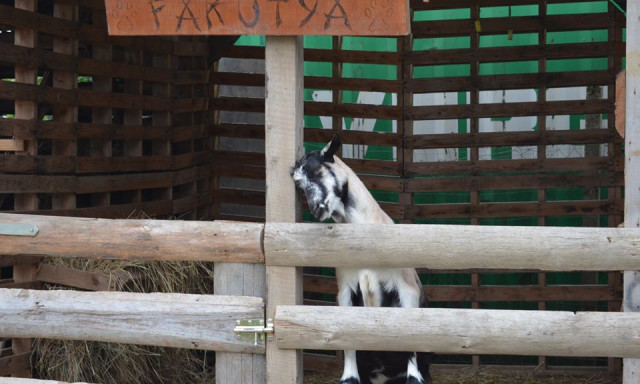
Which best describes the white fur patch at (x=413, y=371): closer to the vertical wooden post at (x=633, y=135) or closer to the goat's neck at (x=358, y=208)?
the goat's neck at (x=358, y=208)

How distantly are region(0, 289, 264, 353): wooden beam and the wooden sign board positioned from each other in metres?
1.42

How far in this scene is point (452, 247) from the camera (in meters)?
4.82

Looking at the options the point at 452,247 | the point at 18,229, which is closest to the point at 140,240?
the point at 18,229

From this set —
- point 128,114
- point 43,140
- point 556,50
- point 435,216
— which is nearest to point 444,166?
point 435,216

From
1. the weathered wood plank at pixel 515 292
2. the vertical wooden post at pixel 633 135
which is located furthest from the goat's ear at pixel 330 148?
the weathered wood plank at pixel 515 292

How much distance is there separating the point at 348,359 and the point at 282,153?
1342mm

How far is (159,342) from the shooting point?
200 inches

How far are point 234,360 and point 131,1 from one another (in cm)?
199

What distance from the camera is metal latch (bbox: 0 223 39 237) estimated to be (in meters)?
5.25

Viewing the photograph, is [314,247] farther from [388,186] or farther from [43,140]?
[388,186]

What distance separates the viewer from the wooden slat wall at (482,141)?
8.49 meters

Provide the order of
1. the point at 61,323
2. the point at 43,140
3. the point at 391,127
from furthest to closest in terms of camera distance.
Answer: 1. the point at 391,127
2. the point at 43,140
3. the point at 61,323

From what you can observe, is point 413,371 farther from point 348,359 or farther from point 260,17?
point 260,17

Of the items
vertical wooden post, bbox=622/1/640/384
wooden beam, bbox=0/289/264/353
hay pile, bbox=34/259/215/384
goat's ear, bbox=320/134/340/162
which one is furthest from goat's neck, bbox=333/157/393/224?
hay pile, bbox=34/259/215/384
